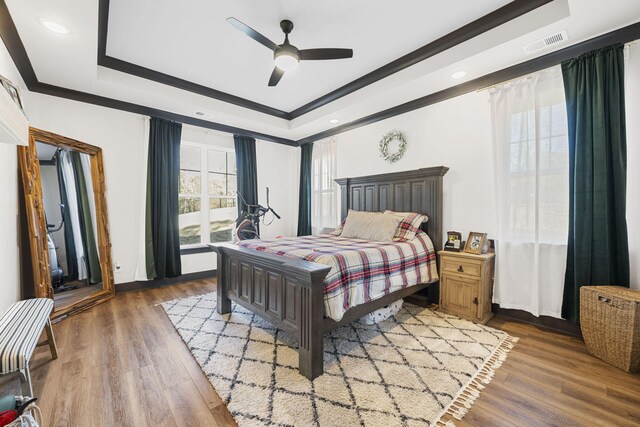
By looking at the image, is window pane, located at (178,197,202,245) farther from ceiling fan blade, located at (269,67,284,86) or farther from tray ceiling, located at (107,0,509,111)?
ceiling fan blade, located at (269,67,284,86)

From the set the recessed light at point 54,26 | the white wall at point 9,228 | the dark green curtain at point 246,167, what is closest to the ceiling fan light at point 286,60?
the recessed light at point 54,26

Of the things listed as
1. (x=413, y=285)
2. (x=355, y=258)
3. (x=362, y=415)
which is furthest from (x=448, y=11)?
(x=362, y=415)

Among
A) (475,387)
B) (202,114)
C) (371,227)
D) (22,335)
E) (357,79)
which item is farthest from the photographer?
(202,114)

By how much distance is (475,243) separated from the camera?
9.77 feet

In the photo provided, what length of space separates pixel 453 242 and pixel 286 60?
8.73 ft

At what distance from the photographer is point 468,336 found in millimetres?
2475

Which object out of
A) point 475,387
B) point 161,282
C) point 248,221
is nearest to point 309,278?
point 475,387

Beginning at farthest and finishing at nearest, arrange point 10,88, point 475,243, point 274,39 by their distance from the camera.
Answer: point 475,243 < point 274,39 < point 10,88

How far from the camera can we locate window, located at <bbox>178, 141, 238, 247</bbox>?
177 inches

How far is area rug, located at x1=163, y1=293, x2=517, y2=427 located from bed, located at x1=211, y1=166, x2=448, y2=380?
223 mm

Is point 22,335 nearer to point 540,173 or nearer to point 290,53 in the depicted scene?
point 290,53

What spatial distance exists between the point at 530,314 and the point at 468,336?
83cm

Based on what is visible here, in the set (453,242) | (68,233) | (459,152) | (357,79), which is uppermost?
(357,79)

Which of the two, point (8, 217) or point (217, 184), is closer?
point (8, 217)
